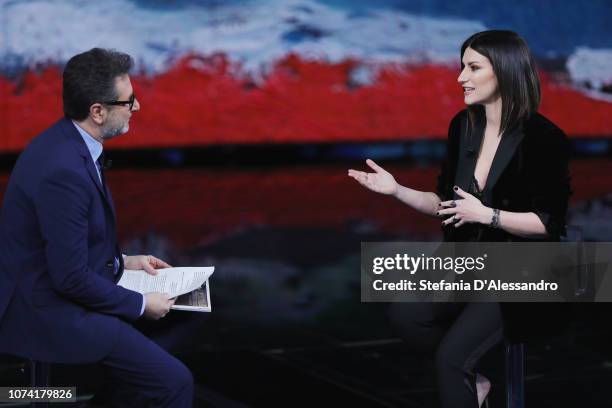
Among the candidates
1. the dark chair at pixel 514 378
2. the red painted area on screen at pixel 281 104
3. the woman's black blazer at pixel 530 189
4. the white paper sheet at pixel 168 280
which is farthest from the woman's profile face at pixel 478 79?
the red painted area on screen at pixel 281 104

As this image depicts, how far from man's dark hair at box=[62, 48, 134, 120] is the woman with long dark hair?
0.71 metres

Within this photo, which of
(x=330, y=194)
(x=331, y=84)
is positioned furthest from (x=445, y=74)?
(x=330, y=194)

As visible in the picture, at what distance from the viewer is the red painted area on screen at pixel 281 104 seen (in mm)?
8156

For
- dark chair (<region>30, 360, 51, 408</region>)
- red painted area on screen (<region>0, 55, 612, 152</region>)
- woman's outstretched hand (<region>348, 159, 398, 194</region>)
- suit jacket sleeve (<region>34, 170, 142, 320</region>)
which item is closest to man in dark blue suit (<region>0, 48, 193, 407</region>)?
suit jacket sleeve (<region>34, 170, 142, 320</region>)

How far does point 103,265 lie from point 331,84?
20.6 feet

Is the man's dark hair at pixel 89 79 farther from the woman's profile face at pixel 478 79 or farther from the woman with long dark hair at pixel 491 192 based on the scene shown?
the woman's profile face at pixel 478 79

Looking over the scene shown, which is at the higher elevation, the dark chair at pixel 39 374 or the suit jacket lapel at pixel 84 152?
the suit jacket lapel at pixel 84 152

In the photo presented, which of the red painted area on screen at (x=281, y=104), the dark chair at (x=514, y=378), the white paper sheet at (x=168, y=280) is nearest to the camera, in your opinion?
the white paper sheet at (x=168, y=280)

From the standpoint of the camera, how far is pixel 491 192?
2.49 meters

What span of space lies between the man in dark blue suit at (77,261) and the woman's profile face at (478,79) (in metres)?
0.85

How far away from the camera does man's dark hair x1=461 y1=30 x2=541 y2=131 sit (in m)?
2.49

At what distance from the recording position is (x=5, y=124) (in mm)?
7891

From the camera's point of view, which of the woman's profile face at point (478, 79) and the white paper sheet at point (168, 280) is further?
the woman's profile face at point (478, 79)

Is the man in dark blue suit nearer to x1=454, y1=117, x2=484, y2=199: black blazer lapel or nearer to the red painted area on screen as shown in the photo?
x1=454, y1=117, x2=484, y2=199: black blazer lapel
